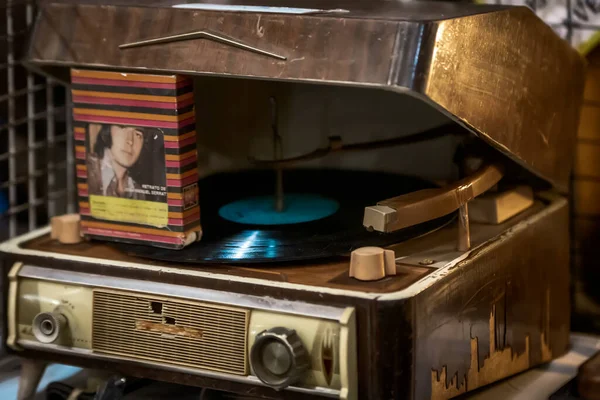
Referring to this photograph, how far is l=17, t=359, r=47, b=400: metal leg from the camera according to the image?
1266 millimetres

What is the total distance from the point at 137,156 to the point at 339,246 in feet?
0.91

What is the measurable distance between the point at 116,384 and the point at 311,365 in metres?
0.28

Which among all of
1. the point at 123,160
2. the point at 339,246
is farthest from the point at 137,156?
the point at 339,246

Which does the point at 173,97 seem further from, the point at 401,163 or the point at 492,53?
the point at 401,163

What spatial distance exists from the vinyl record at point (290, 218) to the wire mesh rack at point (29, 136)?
0.99 ft

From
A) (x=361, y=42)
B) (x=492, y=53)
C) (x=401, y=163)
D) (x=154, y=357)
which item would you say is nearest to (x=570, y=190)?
(x=401, y=163)

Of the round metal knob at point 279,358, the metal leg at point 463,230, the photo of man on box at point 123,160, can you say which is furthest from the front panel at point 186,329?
the metal leg at point 463,230

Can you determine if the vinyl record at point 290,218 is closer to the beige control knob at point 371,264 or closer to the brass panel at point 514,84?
the beige control knob at point 371,264

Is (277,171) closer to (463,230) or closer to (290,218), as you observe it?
(290,218)

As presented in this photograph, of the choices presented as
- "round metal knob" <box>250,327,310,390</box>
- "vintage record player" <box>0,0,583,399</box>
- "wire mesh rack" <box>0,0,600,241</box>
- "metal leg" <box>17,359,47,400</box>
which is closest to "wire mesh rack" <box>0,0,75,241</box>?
"wire mesh rack" <box>0,0,600,241</box>

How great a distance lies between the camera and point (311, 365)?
1052 millimetres

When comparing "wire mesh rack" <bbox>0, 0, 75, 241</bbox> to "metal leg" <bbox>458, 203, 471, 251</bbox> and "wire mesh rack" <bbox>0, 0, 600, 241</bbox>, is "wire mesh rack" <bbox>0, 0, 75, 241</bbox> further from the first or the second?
"metal leg" <bbox>458, 203, 471, 251</bbox>

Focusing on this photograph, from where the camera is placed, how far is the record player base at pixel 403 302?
1023 millimetres

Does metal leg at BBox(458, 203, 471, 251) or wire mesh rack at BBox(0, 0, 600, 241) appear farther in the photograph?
wire mesh rack at BBox(0, 0, 600, 241)
